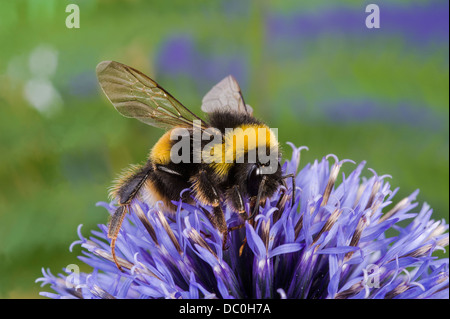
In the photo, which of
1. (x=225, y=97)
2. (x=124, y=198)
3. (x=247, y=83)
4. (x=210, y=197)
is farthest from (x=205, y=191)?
(x=247, y=83)

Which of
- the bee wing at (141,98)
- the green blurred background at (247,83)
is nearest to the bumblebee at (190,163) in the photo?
the bee wing at (141,98)

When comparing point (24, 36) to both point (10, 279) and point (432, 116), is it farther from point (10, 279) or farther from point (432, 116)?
point (432, 116)

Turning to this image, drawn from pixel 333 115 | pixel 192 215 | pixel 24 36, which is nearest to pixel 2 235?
pixel 24 36

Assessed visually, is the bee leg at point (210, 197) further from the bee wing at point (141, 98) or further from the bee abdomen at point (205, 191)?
the bee wing at point (141, 98)

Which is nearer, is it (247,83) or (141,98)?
(141,98)

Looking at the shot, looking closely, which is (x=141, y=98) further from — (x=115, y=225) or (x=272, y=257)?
(x=272, y=257)

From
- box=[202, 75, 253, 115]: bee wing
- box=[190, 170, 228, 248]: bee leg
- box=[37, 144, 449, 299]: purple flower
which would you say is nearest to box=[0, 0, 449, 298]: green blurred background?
box=[202, 75, 253, 115]: bee wing
